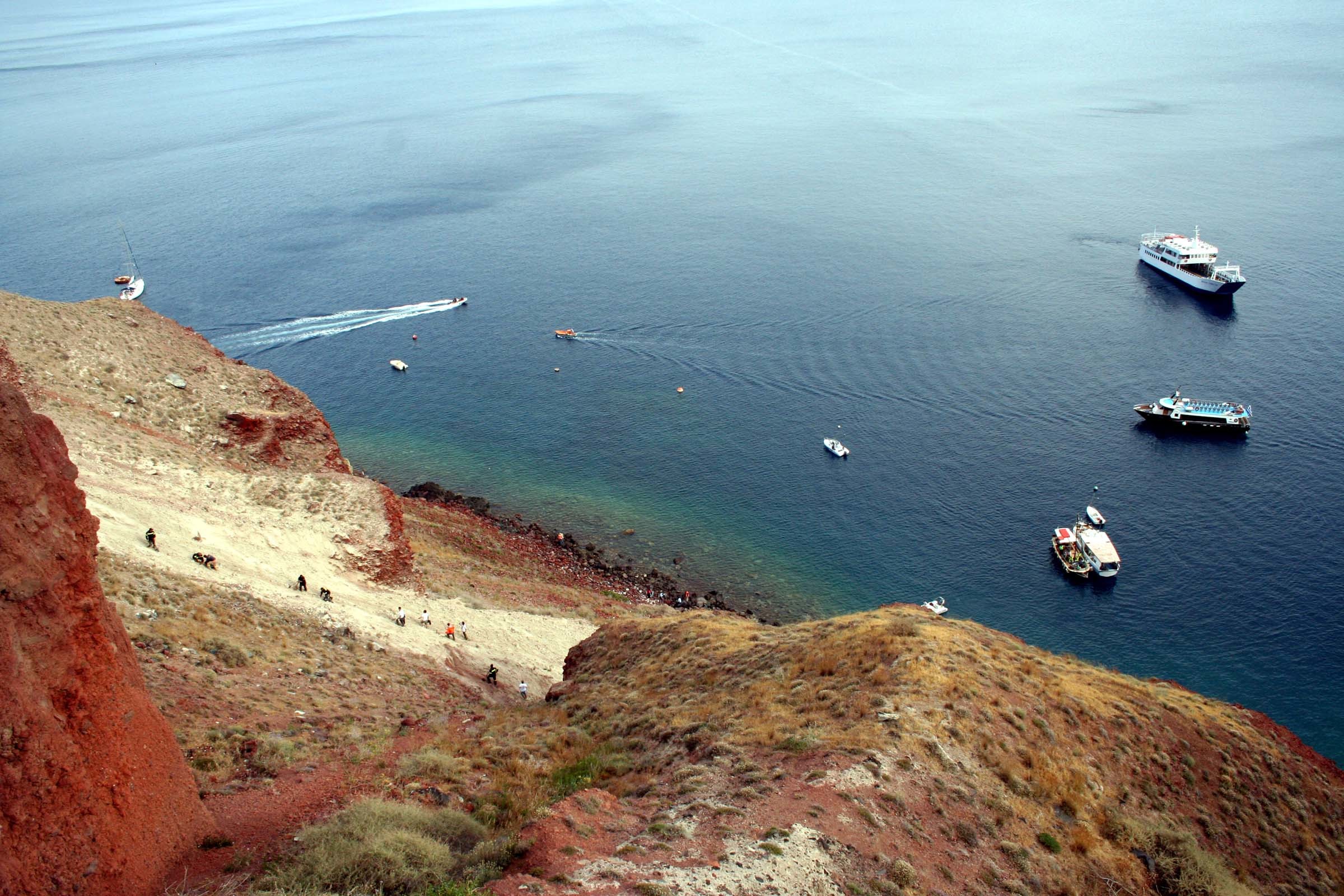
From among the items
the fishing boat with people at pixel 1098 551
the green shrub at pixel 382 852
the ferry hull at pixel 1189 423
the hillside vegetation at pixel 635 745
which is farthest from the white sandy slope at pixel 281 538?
the ferry hull at pixel 1189 423

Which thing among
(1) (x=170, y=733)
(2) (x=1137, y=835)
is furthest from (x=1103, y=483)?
(1) (x=170, y=733)

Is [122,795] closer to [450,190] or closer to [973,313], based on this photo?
[973,313]

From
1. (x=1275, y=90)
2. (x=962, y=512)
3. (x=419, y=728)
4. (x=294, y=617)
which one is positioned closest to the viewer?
(x=419, y=728)

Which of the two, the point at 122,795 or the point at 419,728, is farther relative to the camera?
the point at 419,728

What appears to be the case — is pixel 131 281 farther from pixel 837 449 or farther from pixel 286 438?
pixel 837 449

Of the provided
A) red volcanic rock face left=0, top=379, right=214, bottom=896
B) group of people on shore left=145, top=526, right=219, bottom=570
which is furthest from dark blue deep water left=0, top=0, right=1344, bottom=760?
red volcanic rock face left=0, top=379, right=214, bottom=896

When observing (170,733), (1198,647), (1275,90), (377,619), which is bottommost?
(1198,647)

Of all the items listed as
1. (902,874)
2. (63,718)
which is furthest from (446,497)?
(902,874)

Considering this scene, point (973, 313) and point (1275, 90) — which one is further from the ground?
point (1275, 90)

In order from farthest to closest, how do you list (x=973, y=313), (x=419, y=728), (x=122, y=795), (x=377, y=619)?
(x=973, y=313)
(x=377, y=619)
(x=419, y=728)
(x=122, y=795)
